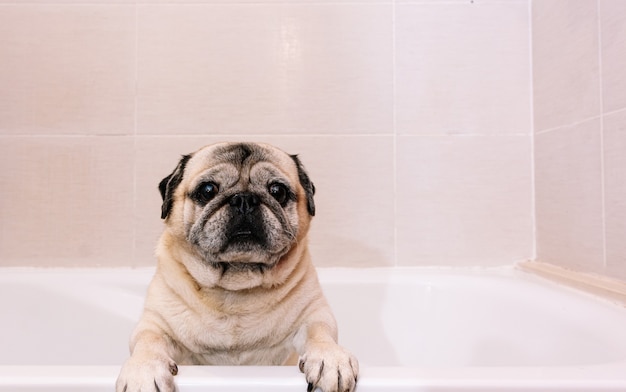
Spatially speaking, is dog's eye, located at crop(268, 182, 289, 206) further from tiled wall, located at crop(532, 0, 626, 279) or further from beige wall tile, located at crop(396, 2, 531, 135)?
tiled wall, located at crop(532, 0, 626, 279)

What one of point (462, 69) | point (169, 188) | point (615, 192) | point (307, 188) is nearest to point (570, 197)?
point (615, 192)

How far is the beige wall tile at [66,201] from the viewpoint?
5.46 ft

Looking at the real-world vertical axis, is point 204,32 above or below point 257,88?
above

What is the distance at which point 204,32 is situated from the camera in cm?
169

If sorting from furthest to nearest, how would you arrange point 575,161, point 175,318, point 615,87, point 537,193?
point 537,193, point 575,161, point 615,87, point 175,318

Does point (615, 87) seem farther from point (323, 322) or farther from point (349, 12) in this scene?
point (323, 322)

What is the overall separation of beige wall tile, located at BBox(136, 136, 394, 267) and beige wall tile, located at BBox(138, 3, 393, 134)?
6 centimetres

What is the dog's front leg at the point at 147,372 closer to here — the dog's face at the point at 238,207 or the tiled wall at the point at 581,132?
the dog's face at the point at 238,207

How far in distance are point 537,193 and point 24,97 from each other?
224 cm

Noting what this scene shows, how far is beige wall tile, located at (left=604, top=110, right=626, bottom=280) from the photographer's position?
1.18 m

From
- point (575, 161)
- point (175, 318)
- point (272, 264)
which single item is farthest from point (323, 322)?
point (575, 161)

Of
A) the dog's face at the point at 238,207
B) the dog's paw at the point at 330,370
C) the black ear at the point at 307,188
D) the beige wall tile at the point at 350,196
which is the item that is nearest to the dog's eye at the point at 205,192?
the dog's face at the point at 238,207

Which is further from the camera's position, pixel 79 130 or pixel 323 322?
pixel 79 130

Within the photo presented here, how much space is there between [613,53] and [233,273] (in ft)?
4.36
